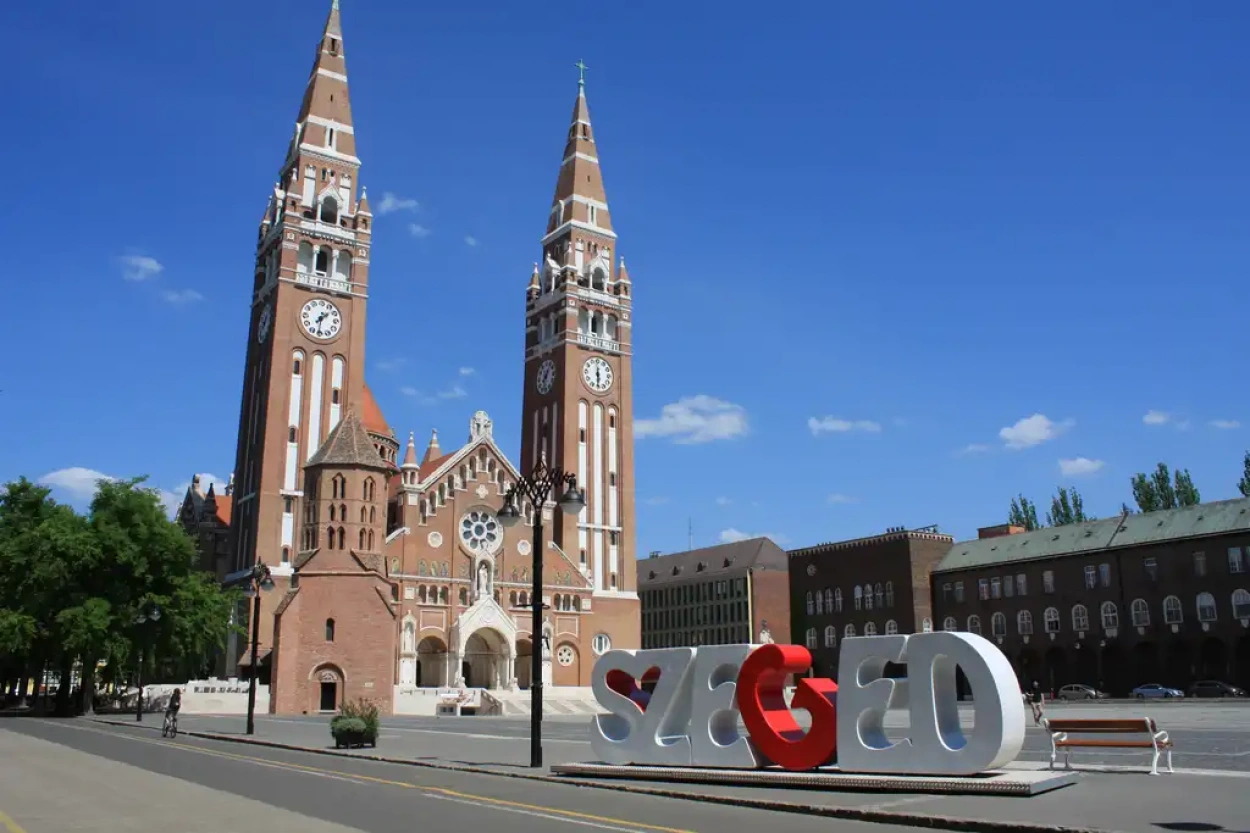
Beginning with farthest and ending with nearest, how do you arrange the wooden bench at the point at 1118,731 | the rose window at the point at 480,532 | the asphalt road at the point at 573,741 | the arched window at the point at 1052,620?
1. the arched window at the point at 1052,620
2. the rose window at the point at 480,532
3. the asphalt road at the point at 573,741
4. the wooden bench at the point at 1118,731

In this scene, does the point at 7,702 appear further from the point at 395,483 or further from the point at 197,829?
the point at 197,829

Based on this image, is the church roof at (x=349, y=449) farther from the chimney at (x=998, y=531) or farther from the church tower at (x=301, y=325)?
the chimney at (x=998, y=531)

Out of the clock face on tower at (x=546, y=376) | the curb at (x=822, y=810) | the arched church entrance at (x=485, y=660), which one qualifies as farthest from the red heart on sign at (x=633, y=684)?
the clock face on tower at (x=546, y=376)

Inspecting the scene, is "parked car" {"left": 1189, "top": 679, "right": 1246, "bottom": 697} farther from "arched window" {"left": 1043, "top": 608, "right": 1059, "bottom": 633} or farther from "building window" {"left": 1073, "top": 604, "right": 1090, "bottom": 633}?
"arched window" {"left": 1043, "top": 608, "right": 1059, "bottom": 633}

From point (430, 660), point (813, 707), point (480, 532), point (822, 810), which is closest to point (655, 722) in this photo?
point (813, 707)

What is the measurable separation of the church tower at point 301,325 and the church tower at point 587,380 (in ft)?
46.7

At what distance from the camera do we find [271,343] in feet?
Result: 223

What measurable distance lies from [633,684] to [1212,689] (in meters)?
52.1

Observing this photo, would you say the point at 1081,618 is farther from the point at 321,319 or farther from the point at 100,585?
the point at 100,585

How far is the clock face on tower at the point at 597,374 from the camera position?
266 ft

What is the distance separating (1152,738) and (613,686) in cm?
878

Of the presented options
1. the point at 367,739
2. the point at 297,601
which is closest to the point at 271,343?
the point at 297,601

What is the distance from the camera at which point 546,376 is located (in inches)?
3253

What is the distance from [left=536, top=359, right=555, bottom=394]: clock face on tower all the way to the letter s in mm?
65187
